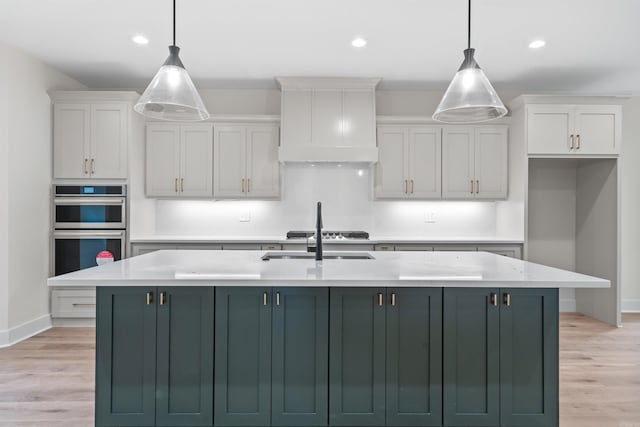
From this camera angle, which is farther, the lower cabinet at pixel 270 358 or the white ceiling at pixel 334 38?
the white ceiling at pixel 334 38

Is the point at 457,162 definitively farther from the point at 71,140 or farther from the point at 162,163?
the point at 71,140

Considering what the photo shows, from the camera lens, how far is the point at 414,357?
2.08 meters

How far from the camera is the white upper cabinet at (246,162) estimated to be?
4559 millimetres

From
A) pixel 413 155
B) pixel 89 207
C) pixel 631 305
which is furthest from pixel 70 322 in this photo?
pixel 631 305

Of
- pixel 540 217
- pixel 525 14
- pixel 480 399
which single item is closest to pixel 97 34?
pixel 525 14

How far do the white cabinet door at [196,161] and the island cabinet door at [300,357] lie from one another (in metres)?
2.81

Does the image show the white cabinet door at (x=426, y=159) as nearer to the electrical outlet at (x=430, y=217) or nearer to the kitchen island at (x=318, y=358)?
the electrical outlet at (x=430, y=217)

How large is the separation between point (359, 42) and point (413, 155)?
5.05 ft

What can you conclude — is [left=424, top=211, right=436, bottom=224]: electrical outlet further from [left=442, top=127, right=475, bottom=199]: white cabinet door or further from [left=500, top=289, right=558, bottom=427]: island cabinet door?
[left=500, top=289, right=558, bottom=427]: island cabinet door

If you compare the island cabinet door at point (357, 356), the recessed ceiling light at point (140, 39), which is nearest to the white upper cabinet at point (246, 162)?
the recessed ceiling light at point (140, 39)

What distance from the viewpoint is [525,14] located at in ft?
9.97

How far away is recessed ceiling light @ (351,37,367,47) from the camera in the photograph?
3469 mm

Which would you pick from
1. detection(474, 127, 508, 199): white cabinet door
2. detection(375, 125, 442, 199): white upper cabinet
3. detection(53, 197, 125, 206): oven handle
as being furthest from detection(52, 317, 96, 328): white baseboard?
detection(474, 127, 508, 199): white cabinet door

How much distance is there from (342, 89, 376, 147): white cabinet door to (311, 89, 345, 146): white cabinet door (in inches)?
2.4
